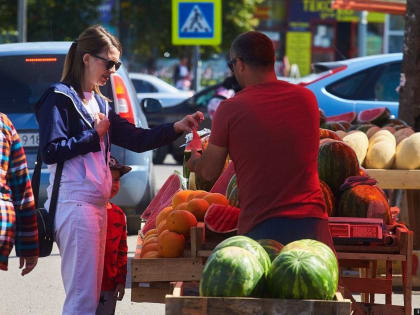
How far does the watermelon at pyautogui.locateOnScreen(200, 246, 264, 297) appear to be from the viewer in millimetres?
4246

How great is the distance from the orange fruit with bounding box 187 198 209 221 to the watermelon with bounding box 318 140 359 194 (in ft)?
3.44

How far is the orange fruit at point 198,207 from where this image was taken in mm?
5676

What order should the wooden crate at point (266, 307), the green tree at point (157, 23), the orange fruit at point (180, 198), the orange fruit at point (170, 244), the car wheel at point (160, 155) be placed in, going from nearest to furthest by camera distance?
1. the wooden crate at point (266, 307)
2. the orange fruit at point (170, 244)
3. the orange fruit at point (180, 198)
4. the car wheel at point (160, 155)
5. the green tree at point (157, 23)

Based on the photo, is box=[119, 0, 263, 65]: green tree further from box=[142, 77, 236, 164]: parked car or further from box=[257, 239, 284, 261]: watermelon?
box=[257, 239, 284, 261]: watermelon

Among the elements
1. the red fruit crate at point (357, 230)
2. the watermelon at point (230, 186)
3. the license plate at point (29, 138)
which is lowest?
A: the license plate at point (29, 138)

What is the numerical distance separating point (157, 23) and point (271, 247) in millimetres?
30051

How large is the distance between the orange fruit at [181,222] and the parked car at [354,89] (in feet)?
29.3

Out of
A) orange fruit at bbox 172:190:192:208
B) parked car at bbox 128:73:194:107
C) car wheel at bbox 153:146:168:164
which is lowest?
car wheel at bbox 153:146:168:164

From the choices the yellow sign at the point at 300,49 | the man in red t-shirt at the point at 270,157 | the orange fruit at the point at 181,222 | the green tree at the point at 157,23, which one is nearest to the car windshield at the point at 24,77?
the orange fruit at the point at 181,222

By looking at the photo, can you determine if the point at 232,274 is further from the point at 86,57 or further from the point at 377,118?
the point at 377,118

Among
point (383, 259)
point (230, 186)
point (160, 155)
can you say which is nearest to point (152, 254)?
point (230, 186)

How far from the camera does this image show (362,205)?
6.03 metres

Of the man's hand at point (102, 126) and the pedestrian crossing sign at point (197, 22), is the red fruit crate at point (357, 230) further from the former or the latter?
the pedestrian crossing sign at point (197, 22)

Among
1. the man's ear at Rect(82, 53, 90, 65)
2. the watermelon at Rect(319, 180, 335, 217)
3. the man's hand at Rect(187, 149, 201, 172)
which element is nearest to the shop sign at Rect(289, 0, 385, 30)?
the watermelon at Rect(319, 180, 335, 217)
